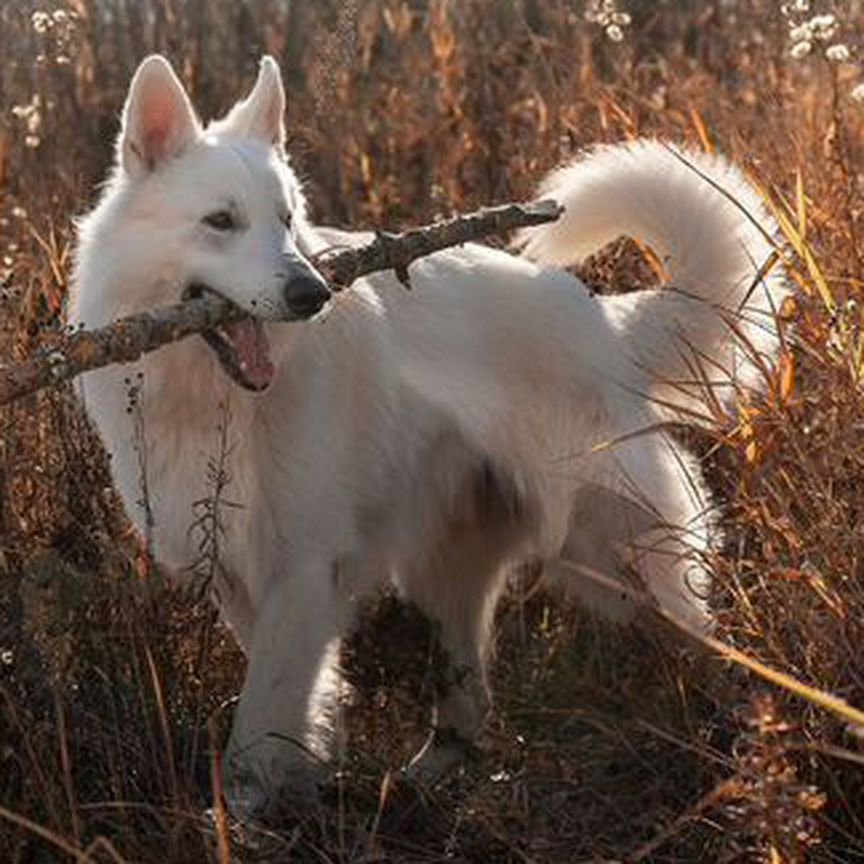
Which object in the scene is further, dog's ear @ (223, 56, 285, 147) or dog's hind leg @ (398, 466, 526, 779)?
dog's hind leg @ (398, 466, 526, 779)

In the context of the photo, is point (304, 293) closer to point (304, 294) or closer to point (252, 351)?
point (304, 294)

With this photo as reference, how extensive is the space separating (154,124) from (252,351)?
1.90ft

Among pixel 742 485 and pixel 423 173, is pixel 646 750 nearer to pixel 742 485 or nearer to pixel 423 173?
pixel 742 485

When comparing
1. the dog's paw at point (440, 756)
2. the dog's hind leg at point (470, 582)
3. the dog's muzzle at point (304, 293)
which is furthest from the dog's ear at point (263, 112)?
the dog's paw at point (440, 756)

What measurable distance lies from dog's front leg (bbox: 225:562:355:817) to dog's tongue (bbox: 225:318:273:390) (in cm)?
49

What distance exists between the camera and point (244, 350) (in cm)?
409

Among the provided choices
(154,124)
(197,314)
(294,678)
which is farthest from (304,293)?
(294,678)

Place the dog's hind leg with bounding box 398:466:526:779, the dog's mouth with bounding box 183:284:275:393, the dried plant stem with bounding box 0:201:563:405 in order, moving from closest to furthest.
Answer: the dried plant stem with bounding box 0:201:563:405
the dog's mouth with bounding box 183:284:275:393
the dog's hind leg with bounding box 398:466:526:779

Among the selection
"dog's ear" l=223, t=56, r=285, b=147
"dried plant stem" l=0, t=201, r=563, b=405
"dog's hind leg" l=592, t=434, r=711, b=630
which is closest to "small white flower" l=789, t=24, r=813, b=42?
"dried plant stem" l=0, t=201, r=563, b=405

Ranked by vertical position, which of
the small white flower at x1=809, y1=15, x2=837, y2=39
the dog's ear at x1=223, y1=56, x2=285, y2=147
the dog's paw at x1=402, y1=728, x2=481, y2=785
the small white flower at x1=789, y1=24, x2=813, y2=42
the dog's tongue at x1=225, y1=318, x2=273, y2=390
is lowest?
the dog's paw at x1=402, y1=728, x2=481, y2=785

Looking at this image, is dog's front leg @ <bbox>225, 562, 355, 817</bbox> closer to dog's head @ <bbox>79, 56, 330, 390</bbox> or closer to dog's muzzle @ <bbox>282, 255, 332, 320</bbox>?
dog's head @ <bbox>79, 56, 330, 390</bbox>

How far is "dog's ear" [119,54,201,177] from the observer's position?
166 inches

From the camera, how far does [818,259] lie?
434cm

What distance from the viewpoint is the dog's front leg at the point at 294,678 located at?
13.4 ft
